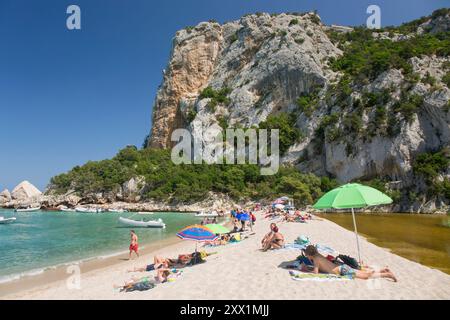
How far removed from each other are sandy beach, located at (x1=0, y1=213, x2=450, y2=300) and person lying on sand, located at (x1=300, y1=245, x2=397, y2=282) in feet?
0.72

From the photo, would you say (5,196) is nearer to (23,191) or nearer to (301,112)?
(23,191)

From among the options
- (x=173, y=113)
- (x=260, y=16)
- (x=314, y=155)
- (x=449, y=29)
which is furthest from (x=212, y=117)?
(x=449, y=29)

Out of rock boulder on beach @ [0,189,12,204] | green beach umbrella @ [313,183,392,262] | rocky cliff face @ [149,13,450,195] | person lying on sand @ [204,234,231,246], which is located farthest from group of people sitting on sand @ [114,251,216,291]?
rock boulder on beach @ [0,189,12,204]

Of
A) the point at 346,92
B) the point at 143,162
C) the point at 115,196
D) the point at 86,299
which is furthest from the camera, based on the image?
the point at 143,162

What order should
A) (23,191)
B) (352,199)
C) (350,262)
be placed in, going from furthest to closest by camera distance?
(23,191), (350,262), (352,199)

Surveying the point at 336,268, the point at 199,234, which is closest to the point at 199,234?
the point at 199,234

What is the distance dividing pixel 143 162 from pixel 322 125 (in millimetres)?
38364

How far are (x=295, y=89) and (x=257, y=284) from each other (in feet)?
204

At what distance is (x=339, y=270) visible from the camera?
8.12m

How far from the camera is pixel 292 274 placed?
8398 mm

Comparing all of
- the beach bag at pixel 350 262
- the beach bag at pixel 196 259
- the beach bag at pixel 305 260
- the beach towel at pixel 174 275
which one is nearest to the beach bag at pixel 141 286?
the beach towel at pixel 174 275

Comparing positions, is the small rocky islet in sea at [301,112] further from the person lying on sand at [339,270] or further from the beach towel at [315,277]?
the beach towel at [315,277]

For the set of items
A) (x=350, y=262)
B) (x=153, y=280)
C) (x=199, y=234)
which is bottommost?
(x=153, y=280)

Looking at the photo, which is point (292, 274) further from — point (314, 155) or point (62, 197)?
point (62, 197)
